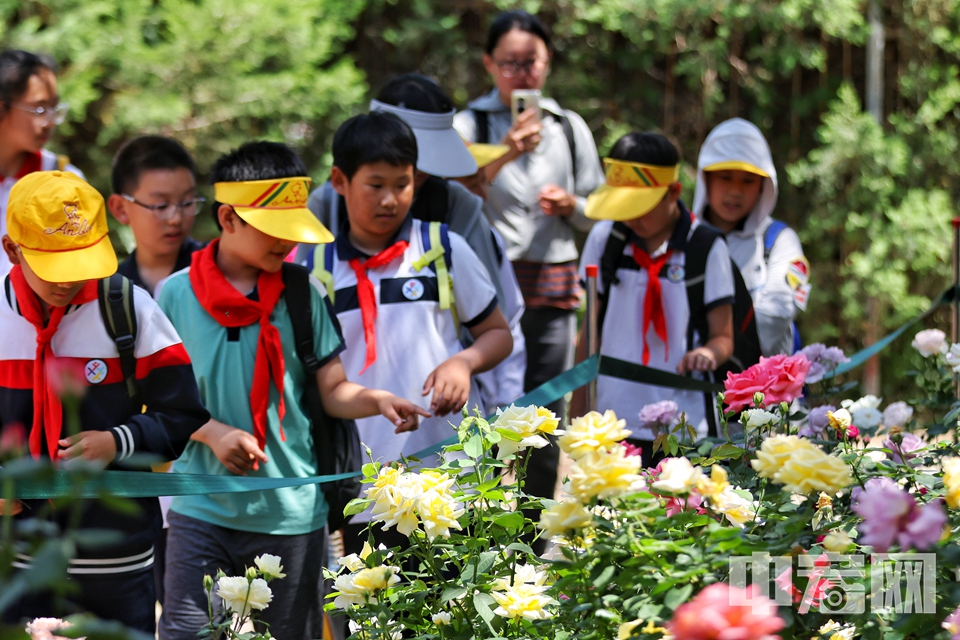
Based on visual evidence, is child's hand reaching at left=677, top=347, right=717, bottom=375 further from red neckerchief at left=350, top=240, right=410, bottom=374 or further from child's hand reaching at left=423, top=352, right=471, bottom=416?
red neckerchief at left=350, top=240, right=410, bottom=374

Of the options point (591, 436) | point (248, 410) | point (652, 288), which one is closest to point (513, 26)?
point (652, 288)

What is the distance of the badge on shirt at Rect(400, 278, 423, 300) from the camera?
10.3ft

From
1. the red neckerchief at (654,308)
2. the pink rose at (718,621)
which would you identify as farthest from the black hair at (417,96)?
the pink rose at (718,621)

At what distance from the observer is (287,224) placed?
2842 mm

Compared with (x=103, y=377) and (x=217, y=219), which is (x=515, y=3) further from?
(x=103, y=377)

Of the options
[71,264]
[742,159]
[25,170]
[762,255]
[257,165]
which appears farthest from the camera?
[742,159]

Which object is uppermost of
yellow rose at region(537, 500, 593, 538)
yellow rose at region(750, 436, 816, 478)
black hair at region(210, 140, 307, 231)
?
black hair at region(210, 140, 307, 231)

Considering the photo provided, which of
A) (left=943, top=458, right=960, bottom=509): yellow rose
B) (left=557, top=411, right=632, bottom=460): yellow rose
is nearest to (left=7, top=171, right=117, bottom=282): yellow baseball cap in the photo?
(left=557, top=411, right=632, bottom=460): yellow rose

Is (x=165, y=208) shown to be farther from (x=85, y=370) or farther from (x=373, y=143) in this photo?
(x=85, y=370)

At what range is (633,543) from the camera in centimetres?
154

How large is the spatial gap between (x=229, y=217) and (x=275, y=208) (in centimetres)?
13

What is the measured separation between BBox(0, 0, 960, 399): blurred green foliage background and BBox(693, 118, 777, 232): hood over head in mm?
2938

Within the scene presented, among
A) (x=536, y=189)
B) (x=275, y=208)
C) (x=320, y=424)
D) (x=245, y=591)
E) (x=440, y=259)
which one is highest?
(x=536, y=189)

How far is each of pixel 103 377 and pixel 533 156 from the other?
8.75 ft
